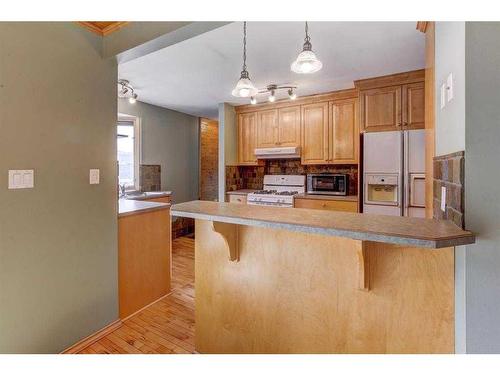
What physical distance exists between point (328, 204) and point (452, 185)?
8.47 feet

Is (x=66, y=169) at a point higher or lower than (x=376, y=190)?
higher

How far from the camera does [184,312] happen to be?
2.39 m

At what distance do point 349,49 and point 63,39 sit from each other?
2248mm

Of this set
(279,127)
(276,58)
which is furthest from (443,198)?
(279,127)

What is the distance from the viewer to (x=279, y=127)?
A: 14.2 ft

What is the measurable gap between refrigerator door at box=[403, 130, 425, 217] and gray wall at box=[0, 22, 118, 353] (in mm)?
2792

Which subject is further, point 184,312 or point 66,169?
point 184,312

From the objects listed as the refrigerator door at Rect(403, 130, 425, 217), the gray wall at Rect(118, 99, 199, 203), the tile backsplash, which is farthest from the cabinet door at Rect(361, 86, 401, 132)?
the gray wall at Rect(118, 99, 199, 203)

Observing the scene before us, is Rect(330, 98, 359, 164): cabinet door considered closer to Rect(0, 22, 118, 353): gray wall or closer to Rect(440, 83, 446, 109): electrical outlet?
Rect(440, 83, 446, 109): electrical outlet

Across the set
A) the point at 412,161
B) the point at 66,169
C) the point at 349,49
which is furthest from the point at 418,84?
the point at 66,169

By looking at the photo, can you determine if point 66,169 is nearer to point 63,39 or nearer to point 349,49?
point 63,39

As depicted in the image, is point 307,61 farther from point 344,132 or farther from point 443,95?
point 344,132

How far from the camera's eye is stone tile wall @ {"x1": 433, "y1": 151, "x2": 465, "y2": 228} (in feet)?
3.13
